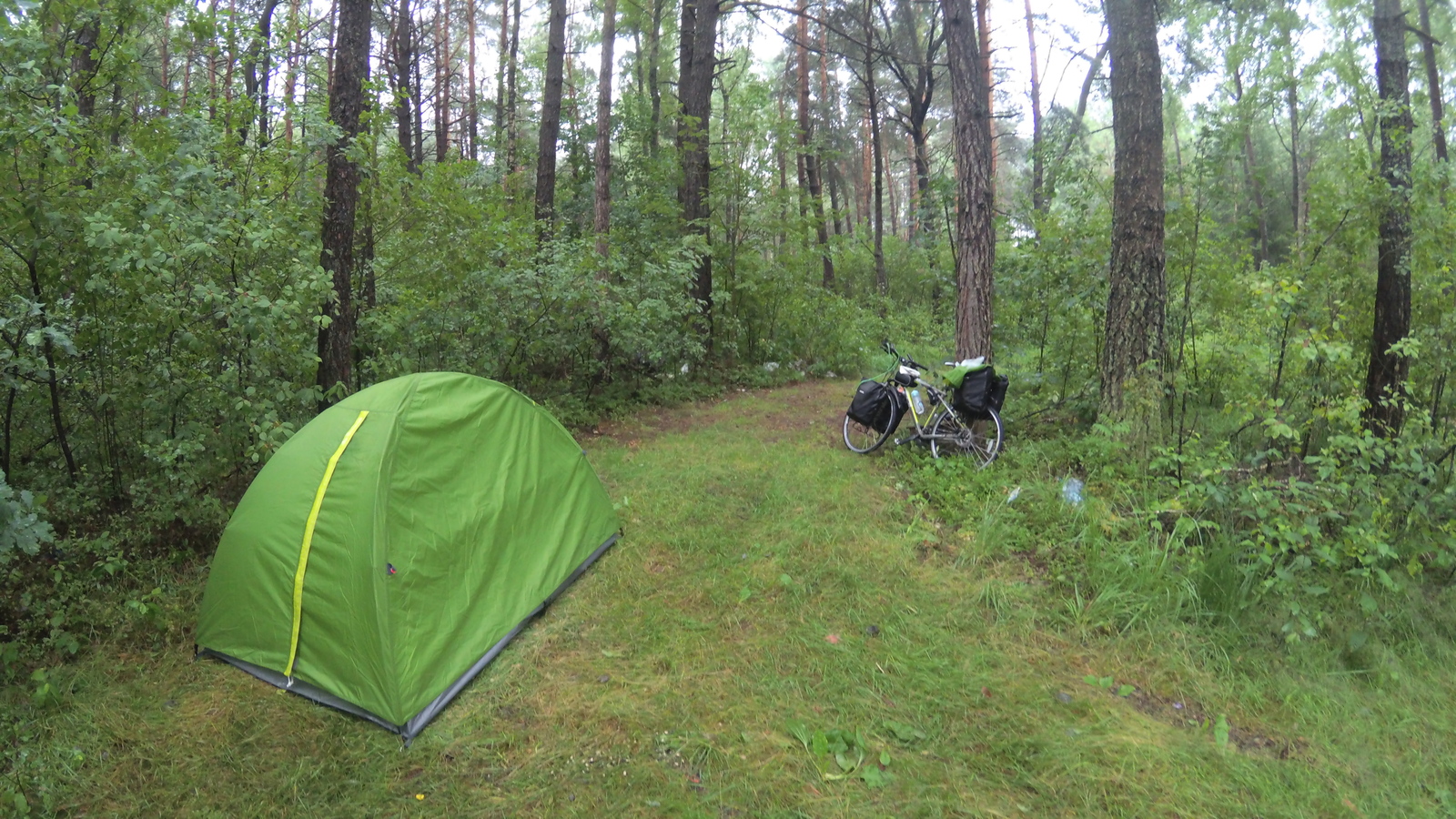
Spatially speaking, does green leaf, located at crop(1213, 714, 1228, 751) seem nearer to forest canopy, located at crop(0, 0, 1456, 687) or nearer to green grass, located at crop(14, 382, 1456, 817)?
green grass, located at crop(14, 382, 1456, 817)

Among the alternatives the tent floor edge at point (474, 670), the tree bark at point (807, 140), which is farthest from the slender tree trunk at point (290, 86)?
the tree bark at point (807, 140)

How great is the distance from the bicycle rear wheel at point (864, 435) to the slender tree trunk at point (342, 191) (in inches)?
181

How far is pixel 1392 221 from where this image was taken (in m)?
6.25

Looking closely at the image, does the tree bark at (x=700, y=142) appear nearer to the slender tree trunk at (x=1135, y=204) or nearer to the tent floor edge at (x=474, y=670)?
the slender tree trunk at (x=1135, y=204)

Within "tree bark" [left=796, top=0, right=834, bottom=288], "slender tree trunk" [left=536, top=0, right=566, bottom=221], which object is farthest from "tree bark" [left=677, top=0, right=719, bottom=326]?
"tree bark" [left=796, top=0, right=834, bottom=288]

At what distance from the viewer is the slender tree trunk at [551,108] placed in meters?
10.2

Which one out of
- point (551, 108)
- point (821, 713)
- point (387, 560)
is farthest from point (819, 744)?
point (551, 108)

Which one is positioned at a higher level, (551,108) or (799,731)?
(551,108)

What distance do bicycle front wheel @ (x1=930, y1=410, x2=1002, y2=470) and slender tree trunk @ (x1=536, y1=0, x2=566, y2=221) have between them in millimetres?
6596

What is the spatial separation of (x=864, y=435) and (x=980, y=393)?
1376 millimetres

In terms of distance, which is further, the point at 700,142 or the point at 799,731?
the point at 700,142

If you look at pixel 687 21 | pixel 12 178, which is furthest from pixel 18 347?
pixel 687 21

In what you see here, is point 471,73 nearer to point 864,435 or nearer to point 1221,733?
point 864,435

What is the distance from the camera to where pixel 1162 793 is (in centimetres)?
278
